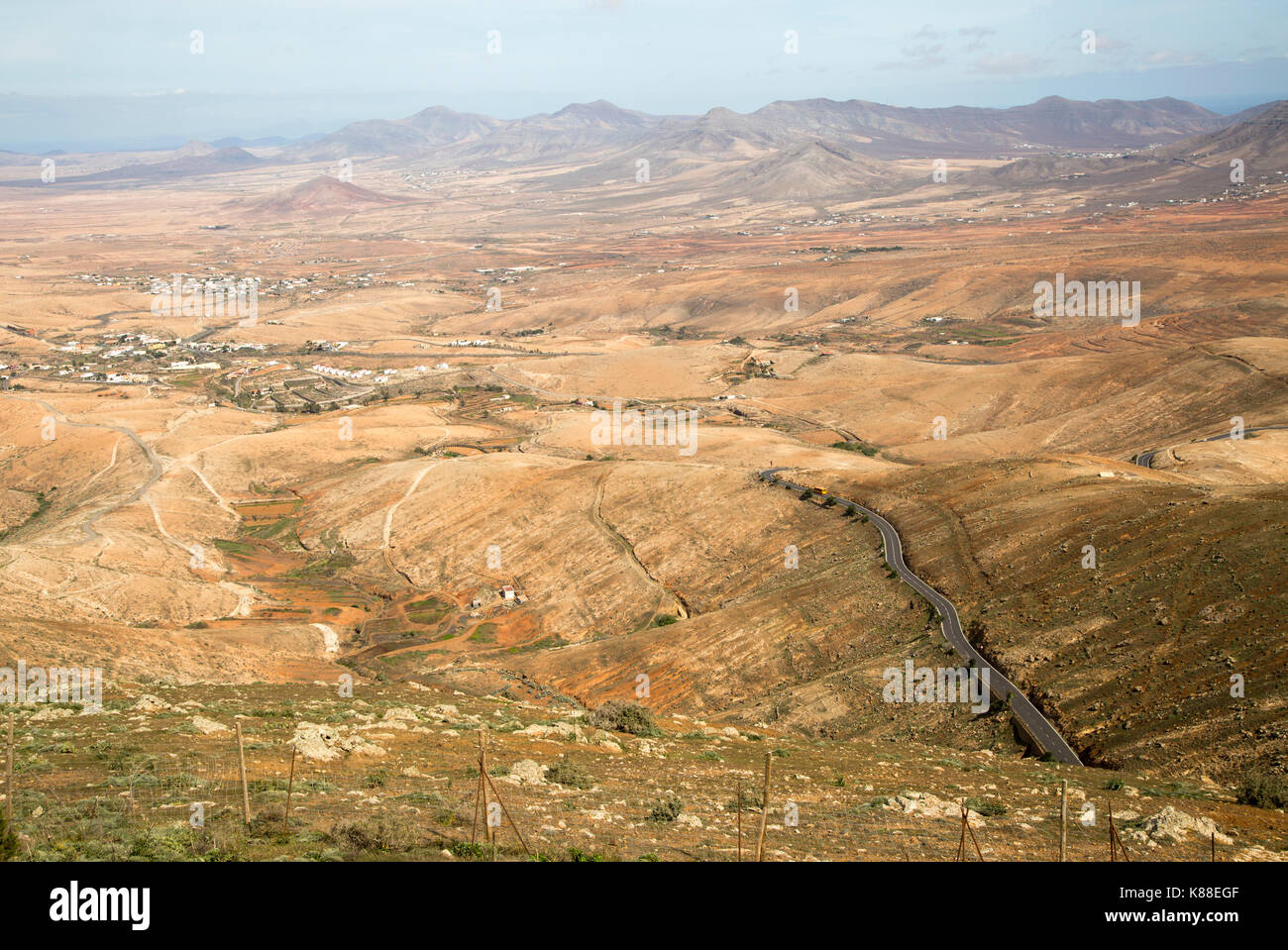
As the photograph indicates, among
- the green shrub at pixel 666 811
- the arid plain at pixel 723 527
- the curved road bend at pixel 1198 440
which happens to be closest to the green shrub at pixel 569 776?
the green shrub at pixel 666 811

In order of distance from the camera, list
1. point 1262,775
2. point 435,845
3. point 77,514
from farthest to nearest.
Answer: point 77,514 → point 1262,775 → point 435,845

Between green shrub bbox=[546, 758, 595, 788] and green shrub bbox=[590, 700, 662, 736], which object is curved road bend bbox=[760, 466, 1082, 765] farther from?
green shrub bbox=[546, 758, 595, 788]

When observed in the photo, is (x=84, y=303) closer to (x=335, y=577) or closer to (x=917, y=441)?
(x=335, y=577)

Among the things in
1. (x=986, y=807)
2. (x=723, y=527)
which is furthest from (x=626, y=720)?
(x=723, y=527)

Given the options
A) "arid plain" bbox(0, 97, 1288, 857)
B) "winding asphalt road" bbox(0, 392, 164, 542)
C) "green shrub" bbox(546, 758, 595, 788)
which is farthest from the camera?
"winding asphalt road" bbox(0, 392, 164, 542)

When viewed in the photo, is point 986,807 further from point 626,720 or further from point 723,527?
point 723,527

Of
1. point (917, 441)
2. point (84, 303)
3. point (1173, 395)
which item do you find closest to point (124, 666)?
point (917, 441)

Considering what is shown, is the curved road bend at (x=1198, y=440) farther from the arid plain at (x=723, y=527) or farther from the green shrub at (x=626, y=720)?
the green shrub at (x=626, y=720)

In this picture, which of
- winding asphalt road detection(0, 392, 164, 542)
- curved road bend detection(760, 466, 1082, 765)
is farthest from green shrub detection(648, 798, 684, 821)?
winding asphalt road detection(0, 392, 164, 542)
